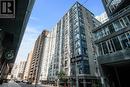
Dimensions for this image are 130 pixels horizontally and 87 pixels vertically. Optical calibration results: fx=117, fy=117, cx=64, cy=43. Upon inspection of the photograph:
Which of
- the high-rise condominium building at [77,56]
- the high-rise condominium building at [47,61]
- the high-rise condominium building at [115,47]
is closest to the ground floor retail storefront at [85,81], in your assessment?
the high-rise condominium building at [77,56]

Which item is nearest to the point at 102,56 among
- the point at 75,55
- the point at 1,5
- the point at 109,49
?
the point at 109,49

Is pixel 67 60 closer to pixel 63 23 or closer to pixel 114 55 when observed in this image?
pixel 63 23

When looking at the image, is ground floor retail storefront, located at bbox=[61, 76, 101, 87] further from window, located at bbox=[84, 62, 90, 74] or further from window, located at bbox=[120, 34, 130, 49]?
window, located at bbox=[120, 34, 130, 49]

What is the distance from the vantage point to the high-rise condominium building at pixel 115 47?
661 inches

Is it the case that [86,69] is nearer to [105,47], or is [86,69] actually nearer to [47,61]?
[105,47]

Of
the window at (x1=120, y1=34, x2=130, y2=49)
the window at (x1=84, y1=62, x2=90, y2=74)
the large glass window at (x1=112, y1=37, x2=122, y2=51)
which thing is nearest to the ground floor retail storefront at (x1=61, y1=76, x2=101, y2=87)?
the window at (x1=84, y1=62, x2=90, y2=74)

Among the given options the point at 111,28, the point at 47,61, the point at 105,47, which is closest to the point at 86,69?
the point at 105,47

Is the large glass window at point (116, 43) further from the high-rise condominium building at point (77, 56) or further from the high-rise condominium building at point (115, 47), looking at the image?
the high-rise condominium building at point (77, 56)

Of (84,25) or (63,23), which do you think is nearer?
(84,25)

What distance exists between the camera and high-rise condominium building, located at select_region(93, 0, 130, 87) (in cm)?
1680

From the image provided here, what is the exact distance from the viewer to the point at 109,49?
742 inches

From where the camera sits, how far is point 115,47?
1800 cm

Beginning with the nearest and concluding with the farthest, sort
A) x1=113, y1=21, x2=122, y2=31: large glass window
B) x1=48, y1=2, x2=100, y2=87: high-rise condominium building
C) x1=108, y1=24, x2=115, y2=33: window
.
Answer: x1=113, y1=21, x2=122, y2=31: large glass window
x1=108, y1=24, x2=115, y2=33: window
x1=48, y1=2, x2=100, y2=87: high-rise condominium building

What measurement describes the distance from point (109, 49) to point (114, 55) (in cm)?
156
